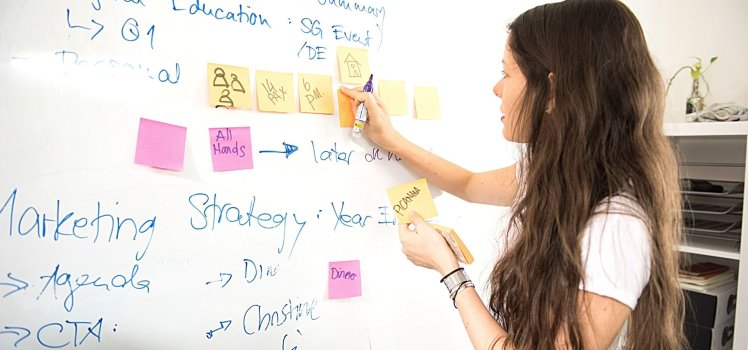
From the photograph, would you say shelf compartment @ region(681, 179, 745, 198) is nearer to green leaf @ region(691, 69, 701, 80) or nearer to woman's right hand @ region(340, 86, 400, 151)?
green leaf @ region(691, 69, 701, 80)

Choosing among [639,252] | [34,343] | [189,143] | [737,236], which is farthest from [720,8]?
[34,343]

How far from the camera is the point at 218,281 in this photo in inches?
30.4

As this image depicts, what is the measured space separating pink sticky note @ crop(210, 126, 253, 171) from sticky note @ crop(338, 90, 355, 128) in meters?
0.18

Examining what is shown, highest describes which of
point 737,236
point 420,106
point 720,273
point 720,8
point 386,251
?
point 720,8

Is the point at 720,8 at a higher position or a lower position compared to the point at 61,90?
higher

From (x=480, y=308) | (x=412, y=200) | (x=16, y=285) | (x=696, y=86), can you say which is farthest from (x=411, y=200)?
(x=696, y=86)

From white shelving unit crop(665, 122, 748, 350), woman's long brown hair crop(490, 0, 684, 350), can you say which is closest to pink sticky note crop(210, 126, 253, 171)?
woman's long brown hair crop(490, 0, 684, 350)

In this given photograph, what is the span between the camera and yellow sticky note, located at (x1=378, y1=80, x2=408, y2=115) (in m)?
0.93

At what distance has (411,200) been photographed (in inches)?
37.5

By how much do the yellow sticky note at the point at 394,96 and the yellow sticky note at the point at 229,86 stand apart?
272 millimetres

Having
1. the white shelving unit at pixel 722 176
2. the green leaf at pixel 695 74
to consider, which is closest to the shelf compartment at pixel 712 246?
the white shelving unit at pixel 722 176

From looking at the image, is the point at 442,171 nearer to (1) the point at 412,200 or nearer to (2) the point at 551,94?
(1) the point at 412,200

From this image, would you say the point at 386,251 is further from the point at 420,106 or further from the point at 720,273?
the point at 720,273

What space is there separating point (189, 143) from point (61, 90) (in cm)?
18
